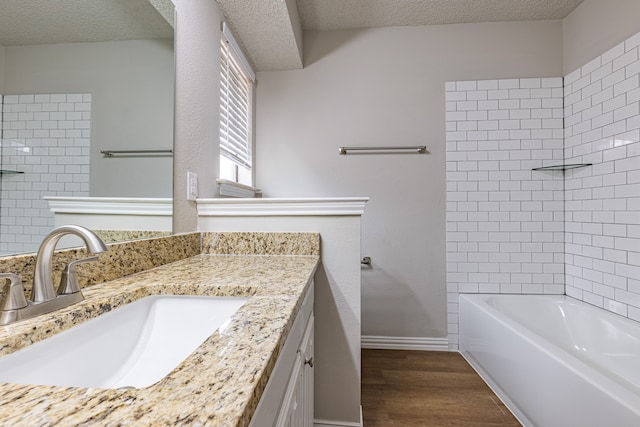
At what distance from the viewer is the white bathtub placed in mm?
1072

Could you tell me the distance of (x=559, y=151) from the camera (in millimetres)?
2191

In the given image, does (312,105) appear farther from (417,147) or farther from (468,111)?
(468,111)

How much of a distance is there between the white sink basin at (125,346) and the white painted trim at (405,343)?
1.78 metres

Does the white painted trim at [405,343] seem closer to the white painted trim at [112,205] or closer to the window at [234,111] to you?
the window at [234,111]

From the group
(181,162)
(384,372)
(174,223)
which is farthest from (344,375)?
(181,162)

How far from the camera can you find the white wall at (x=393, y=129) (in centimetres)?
225

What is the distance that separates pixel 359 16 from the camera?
2203 millimetres

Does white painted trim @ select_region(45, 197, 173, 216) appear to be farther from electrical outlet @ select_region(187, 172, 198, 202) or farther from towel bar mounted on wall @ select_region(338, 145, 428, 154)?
towel bar mounted on wall @ select_region(338, 145, 428, 154)

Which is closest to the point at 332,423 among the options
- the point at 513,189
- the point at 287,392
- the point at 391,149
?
the point at 287,392

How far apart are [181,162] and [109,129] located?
17.4 inches

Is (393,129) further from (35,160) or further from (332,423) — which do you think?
(35,160)

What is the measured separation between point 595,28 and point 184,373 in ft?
9.71

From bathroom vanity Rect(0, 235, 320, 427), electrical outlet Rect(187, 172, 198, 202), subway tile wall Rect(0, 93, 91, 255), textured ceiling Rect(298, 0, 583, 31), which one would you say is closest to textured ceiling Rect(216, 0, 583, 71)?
textured ceiling Rect(298, 0, 583, 31)

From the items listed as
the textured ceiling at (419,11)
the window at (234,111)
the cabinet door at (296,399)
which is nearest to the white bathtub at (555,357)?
the cabinet door at (296,399)
